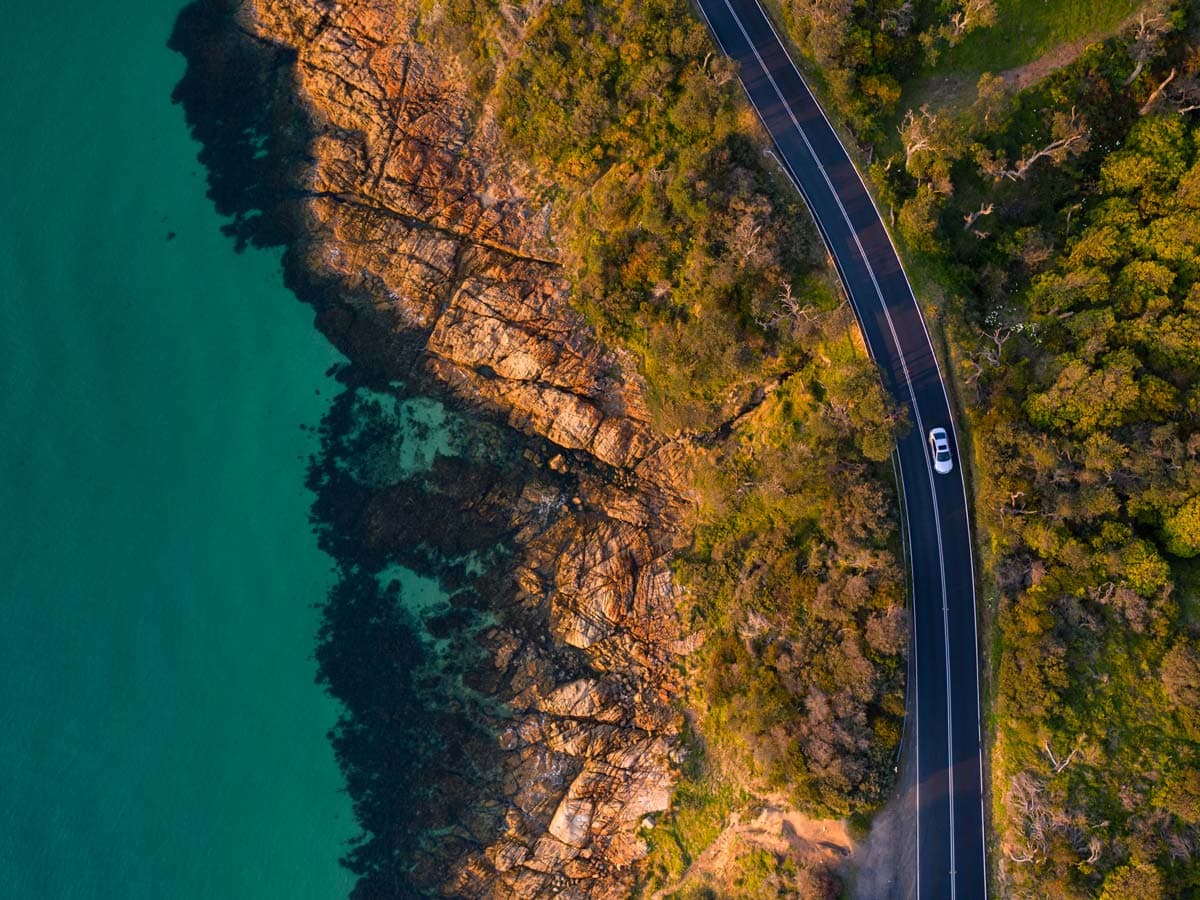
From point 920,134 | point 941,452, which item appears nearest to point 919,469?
point 941,452

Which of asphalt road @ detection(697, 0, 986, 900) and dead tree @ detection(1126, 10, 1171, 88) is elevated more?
dead tree @ detection(1126, 10, 1171, 88)

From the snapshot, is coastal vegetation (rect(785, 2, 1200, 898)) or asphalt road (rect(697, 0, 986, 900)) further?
asphalt road (rect(697, 0, 986, 900))

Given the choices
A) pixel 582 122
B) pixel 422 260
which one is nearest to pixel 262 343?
pixel 422 260

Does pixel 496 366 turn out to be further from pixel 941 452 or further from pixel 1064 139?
pixel 1064 139

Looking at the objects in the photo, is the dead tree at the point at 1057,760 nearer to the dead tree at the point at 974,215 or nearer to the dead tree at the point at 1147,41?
the dead tree at the point at 974,215

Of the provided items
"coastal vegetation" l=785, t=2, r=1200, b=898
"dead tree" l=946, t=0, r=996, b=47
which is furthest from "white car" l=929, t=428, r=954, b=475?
"dead tree" l=946, t=0, r=996, b=47

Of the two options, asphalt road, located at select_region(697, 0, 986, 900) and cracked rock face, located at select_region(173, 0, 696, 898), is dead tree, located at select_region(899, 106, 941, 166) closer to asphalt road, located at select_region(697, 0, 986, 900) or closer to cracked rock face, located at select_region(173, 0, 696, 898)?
asphalt road, located at select_region(697, 0, 986, 900)

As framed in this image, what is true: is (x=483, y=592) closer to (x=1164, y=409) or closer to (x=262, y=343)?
(x=262, y=343)
